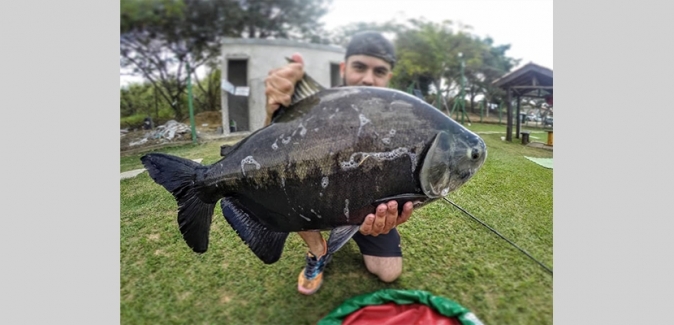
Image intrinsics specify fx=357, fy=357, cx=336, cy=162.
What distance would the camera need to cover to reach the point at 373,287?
54.9 inches

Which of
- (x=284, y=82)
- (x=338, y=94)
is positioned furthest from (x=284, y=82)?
(x=338, y=94)

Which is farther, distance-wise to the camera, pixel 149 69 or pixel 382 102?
pixel 149 69

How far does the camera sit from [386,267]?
1418mm

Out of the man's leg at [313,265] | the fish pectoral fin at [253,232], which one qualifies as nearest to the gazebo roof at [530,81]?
the man's leg at [313,265]

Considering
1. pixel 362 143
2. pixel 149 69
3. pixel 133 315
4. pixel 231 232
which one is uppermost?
pixel 149 69

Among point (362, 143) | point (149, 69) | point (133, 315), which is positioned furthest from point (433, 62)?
point (133, 315)

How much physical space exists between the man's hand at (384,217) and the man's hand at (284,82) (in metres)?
0.42

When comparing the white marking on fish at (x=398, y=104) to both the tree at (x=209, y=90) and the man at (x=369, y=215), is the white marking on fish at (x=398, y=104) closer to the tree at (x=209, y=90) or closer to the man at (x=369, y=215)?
the man at (x=369, y=215)

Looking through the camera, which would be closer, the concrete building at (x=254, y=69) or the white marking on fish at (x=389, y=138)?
the white marking on fish at (x=389, y=138)

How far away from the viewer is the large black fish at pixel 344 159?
992 mm

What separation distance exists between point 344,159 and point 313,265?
629 mm

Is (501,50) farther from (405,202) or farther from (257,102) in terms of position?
(257,102)

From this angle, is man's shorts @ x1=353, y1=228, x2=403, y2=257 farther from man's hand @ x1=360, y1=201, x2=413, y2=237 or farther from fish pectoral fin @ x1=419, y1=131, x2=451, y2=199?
fish pectoral fin @ x1=419, y1=131, x2=451, y2=199

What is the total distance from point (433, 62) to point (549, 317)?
43.6 inches
